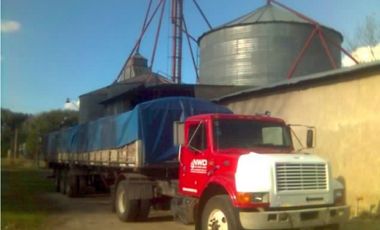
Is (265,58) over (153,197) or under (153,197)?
over

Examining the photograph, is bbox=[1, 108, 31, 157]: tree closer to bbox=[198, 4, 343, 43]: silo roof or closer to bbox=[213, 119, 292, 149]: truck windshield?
bbox=[198, 4, 343, 43]: silo roof

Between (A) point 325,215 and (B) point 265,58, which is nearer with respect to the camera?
(A) point 325,215

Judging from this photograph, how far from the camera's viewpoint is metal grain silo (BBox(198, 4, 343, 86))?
30203 mm

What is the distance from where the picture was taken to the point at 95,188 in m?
21.9

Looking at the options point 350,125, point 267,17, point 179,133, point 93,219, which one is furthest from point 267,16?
point 179,133

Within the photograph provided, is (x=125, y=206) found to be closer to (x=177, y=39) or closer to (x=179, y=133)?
(x=179, y=133)

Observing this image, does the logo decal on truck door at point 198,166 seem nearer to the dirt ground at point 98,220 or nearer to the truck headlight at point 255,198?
the truck headlight at point 255,198

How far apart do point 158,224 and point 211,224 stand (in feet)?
13.2

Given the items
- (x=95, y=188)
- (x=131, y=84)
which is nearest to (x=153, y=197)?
(x=95, y=188)

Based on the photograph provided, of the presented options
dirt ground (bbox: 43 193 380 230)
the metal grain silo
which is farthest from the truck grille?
the metal grain silo

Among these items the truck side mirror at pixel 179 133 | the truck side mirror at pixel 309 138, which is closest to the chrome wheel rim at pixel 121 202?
the truck side mirror at pixel 179 133

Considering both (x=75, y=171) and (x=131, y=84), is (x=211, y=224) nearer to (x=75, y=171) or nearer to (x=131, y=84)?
(x=75, y=171)

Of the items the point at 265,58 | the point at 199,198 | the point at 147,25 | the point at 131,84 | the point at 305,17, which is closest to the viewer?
the point at 199,198

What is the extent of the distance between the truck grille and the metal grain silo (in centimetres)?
2074
